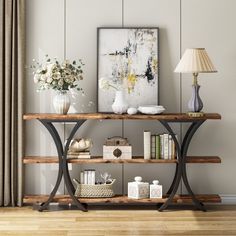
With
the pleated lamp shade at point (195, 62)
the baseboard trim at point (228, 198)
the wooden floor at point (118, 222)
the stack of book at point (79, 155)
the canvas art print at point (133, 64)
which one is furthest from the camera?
the baseboard trim at point (228, 198)

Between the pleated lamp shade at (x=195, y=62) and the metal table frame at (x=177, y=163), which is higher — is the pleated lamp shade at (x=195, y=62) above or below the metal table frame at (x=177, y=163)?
above

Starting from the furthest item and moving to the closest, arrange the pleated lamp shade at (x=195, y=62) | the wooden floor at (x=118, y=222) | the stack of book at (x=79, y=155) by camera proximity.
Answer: the stack of book at (x=79, y=155)
the pleated lamp shade at (x=195, y=62)
the wooden floor at (x=118, y=222)

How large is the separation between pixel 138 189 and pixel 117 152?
0.39 m

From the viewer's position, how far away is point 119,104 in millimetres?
5445

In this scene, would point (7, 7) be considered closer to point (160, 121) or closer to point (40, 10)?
point (40, 10)

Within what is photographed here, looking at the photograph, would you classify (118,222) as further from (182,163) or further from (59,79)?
(59,79)

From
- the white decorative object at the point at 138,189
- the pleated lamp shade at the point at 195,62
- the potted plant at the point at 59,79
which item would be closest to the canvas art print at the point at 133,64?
the potted plant at the point at 59,79

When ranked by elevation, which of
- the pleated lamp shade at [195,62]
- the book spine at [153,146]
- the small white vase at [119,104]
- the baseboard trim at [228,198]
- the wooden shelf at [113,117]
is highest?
the pleated lamp shade at [195,62]

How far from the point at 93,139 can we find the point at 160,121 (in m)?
0.74

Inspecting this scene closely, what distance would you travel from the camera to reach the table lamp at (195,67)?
5.27 m

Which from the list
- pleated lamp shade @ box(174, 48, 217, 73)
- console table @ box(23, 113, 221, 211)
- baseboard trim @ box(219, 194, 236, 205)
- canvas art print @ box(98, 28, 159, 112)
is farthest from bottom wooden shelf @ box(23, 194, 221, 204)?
pleated lamp shade @ box(174, 48, 217, 73)

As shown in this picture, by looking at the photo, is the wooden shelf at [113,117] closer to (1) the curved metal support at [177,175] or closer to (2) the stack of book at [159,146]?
(1) the curved metal support at [177,175]

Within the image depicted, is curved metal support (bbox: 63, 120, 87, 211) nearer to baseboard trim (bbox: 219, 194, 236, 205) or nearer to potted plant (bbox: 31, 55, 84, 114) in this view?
potted plant (bbox: 31, 55, 84, 114)

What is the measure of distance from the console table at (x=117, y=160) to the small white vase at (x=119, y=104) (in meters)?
0.08
